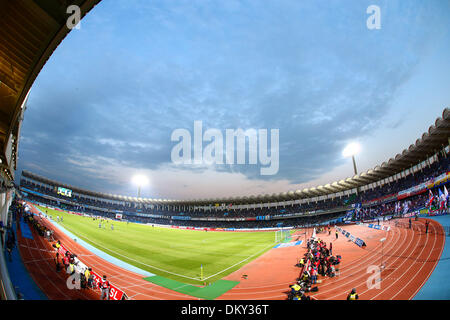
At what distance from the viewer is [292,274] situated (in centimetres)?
1612

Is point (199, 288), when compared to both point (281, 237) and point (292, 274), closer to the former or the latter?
point (292, 274)

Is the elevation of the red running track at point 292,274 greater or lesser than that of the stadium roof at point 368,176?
lesser

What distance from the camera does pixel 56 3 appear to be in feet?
13.7

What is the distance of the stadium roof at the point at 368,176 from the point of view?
30.8 m

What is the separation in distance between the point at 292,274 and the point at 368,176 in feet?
149

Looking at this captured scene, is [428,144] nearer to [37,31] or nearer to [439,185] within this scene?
[439,185]

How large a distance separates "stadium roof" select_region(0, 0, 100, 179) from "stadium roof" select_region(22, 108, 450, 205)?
39593 millimetres

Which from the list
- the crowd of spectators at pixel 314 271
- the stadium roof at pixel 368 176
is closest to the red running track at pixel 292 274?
the crowd of spectators at pixel 314 271

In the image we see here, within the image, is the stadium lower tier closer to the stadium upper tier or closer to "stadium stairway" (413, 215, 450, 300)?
"stadium stairway" (413, 215, 450, 300)

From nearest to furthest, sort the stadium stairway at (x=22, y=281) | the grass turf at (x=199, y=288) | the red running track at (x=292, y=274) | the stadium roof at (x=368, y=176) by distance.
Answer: the stadium stairway at (x=22, y=281), the red running track at (x=292, y=274), the grass turf at (x=199, y=288), the stadium roof at (x=368, y=176)

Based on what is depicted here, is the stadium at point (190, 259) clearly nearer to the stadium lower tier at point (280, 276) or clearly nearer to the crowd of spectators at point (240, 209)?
the stadium lower tier at point (280, 276)

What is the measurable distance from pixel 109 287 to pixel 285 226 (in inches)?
2312

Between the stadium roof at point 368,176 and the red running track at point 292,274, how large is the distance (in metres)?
18.8
